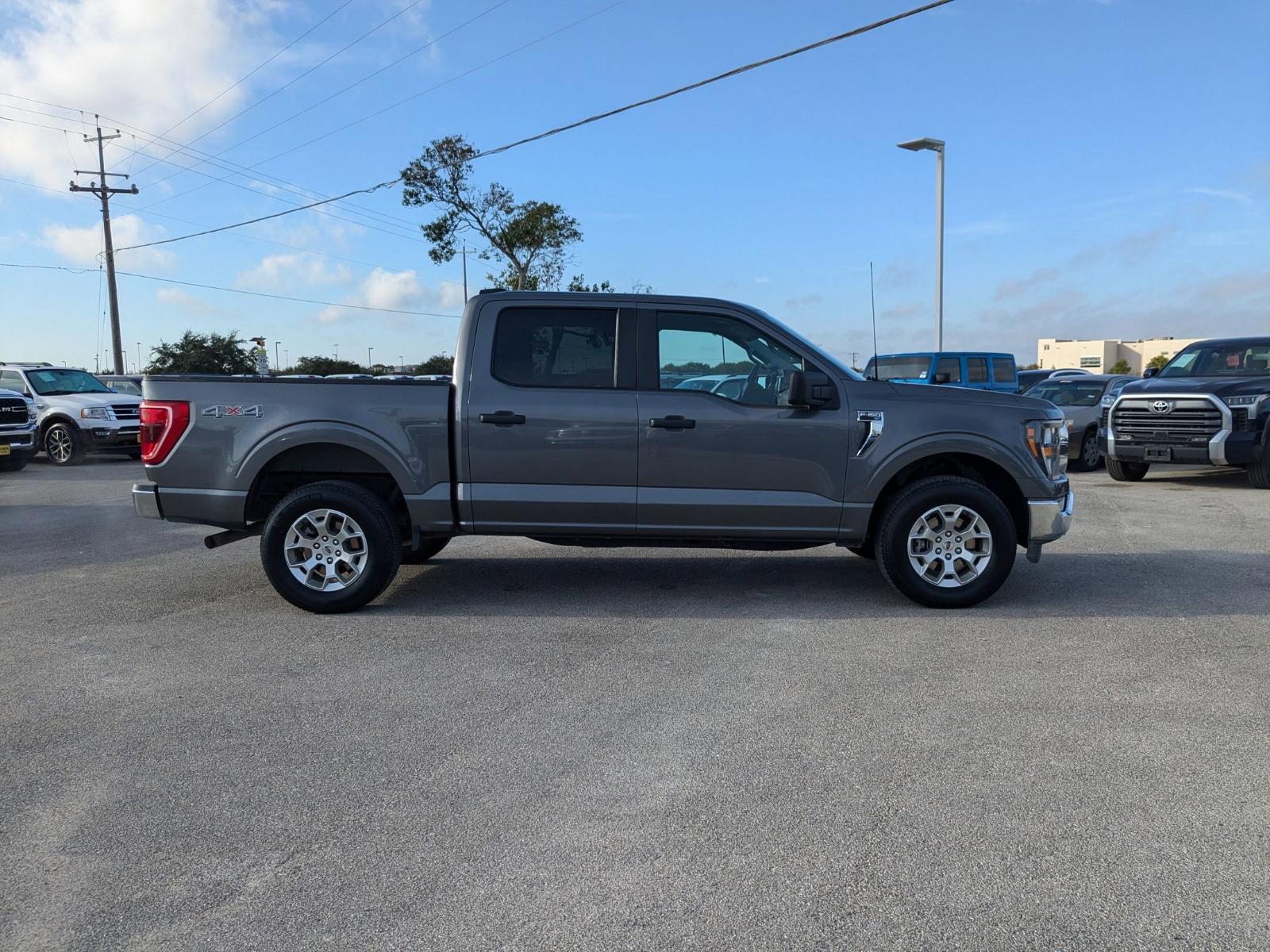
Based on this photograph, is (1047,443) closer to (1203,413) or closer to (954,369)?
(1203,413)

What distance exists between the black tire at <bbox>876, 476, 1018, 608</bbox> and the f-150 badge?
13.3 feet

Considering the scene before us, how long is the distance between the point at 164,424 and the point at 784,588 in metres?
4.31

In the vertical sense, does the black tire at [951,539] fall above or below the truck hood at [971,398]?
below

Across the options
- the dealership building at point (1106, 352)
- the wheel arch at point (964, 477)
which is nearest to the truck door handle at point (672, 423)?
the wheel arch at point (964, 477)

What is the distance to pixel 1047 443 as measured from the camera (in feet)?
22.1

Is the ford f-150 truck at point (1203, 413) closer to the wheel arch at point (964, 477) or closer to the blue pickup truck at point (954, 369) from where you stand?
the blue pickup truck at point (954, 369)

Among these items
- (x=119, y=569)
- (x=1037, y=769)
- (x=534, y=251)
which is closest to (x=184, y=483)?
(x=119, y=569)

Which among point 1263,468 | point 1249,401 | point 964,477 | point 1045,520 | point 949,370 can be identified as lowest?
point 1263,468

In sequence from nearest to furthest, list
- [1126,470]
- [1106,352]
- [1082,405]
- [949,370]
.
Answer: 1. [1126,470]
2. [1082,405]
3. [949,370]
4. [1106,352]

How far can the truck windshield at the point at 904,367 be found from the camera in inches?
691

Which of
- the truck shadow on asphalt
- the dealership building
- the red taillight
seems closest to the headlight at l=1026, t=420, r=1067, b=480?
the truck shadow on asphalt

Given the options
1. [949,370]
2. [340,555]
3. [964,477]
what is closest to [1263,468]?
[949,370]

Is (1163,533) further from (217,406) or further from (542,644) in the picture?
(217,406)

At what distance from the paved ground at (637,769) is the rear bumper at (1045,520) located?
49 centimetres
